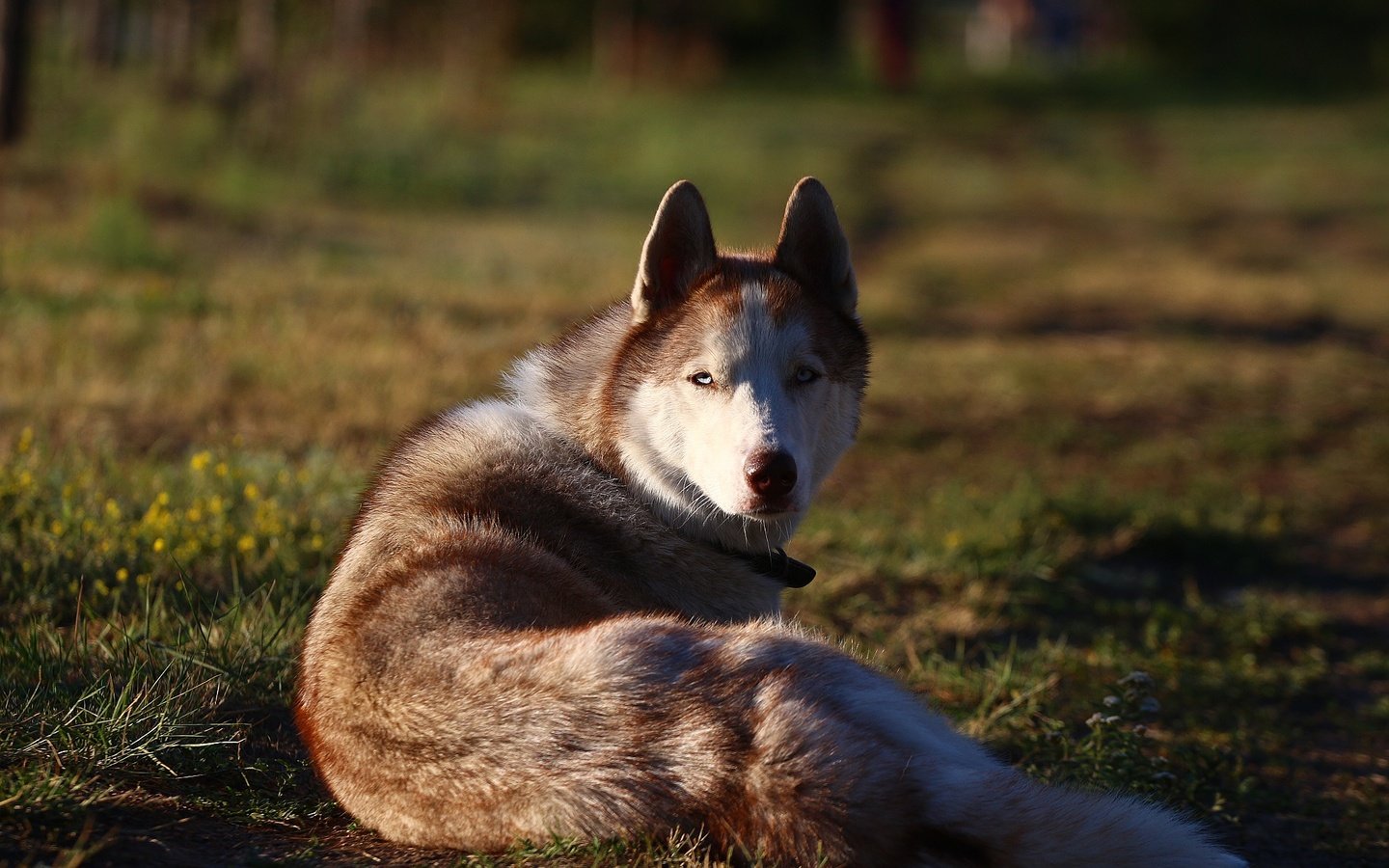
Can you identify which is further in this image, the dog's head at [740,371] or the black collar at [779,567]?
the black collar at [779,567]

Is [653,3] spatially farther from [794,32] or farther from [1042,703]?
[1042,703]

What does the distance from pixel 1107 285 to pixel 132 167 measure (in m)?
8.89

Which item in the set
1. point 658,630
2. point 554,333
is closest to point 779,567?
point 658,630

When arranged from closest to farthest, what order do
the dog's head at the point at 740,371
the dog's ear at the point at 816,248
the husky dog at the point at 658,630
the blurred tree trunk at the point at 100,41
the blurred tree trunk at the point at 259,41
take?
the husky dog at the point at 658,630 < the dog's head at the point at 740,371 < the dog's ear at the point at 816,248 < the blurred tree trunk at the point at 259,41 < the blurred tree trunk at the point at 100,41

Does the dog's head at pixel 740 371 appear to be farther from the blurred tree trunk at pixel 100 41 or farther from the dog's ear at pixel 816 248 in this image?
the blurred tree trunk at pixel 100 41

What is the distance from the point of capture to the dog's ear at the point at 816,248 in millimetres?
4094

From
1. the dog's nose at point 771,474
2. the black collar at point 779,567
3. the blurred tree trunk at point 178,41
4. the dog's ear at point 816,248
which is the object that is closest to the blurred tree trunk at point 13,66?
the blurred tree trunk at point 178,41

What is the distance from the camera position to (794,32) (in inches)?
1314

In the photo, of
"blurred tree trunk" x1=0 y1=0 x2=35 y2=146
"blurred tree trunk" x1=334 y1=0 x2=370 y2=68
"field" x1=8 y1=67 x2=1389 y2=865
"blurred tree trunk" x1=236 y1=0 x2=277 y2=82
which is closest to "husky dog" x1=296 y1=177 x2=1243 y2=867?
"field" x1=8 y1=67 x2=1389 y2=865

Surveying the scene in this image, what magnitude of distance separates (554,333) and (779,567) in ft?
18.9

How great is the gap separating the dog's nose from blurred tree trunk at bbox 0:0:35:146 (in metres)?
11.0

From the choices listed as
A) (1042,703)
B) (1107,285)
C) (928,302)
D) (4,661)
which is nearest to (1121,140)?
(1107,285)

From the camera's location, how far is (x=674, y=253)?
13.3 feet

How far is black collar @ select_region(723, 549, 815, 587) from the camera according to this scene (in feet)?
13.1
